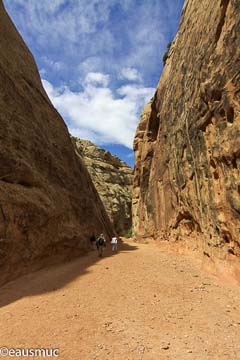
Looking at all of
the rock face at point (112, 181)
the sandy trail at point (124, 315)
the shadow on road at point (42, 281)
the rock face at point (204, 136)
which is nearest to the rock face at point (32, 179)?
the shadow on road at point (42, 281)

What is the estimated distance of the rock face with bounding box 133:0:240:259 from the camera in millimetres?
11539

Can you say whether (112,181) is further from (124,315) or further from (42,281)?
(124,315)

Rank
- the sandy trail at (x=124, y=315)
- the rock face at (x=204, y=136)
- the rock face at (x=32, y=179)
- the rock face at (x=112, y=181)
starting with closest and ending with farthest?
the sandy trail at (x=124, y=315) < the rock face at (x=204, y=136) < the rock face at (x=32, y=179) < the rock face at (x=112, y=181)

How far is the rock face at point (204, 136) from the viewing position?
11539 mm

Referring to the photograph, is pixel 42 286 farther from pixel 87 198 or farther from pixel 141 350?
pixel 87 198

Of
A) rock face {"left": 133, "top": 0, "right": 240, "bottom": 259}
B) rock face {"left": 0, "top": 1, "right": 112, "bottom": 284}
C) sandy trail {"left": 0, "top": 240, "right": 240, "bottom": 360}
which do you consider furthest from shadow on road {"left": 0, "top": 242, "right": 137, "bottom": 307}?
rock face {"left": 133, "top": 0, "right": 240, "bottom": 259}

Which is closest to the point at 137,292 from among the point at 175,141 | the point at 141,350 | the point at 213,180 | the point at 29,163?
the point at 141,350

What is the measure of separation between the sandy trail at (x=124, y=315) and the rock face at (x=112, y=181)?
48.3 meters

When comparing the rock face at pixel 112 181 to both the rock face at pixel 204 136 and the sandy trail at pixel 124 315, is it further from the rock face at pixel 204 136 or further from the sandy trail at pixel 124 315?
the sandy trail at pixel 124 315

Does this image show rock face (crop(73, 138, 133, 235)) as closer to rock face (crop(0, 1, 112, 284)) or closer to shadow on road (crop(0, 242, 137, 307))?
rock face (crop(0, 1, 112, 284))

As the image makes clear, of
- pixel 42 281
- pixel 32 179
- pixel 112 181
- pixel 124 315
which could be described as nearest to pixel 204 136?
pixel 124 315

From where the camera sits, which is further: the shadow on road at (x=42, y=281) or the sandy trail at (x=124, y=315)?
the shadow on road at (x=42, y=281)

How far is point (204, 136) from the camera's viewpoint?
47.1 ft

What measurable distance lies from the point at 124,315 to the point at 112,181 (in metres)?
63.5
